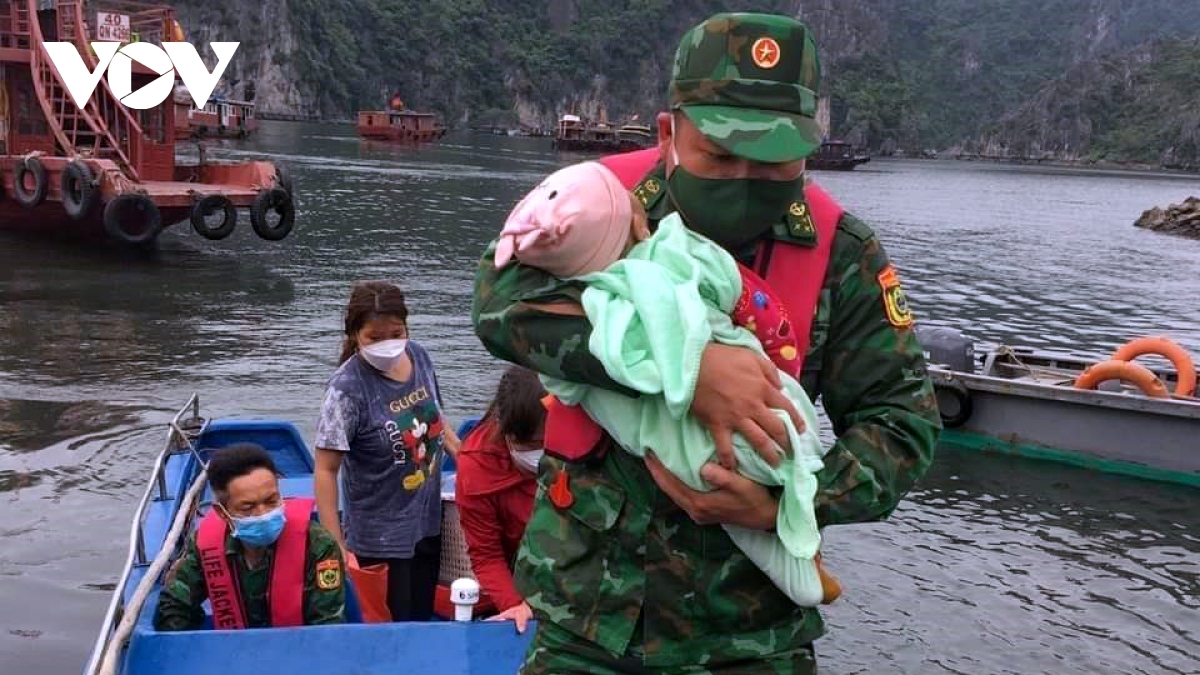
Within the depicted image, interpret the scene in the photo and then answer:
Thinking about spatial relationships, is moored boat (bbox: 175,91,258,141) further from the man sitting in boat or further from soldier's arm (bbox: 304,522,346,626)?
soldier's arm (bbox: 304,522,346,626)

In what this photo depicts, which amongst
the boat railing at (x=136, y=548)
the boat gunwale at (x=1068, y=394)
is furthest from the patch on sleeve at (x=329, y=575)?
the boat gunwale at (x=1068, y=394)

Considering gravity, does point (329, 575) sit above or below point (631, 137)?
above

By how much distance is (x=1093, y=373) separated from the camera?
11.8m

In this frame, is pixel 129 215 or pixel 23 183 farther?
pixel 23 183

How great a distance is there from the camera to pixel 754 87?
6.26 ft

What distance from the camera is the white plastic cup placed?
441 centimetres

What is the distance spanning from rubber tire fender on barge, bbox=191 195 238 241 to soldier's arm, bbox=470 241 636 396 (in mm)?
19870

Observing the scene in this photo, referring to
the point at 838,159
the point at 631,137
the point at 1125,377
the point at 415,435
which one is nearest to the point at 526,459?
the point at 415,435

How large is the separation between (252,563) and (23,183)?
19428 mm

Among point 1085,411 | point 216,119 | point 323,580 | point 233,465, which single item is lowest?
point 216,119

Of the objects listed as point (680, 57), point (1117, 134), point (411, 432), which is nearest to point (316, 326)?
point (411, 432)

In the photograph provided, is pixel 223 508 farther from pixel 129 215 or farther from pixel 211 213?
pixel 211 213

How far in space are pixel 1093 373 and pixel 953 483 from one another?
1.87 metres

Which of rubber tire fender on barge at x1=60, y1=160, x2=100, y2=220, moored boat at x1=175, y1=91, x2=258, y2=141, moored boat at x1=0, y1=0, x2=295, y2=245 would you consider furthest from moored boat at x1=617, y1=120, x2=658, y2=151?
rubber tire fender on barge at x1=60, y1=160, x2=100, y2=220
